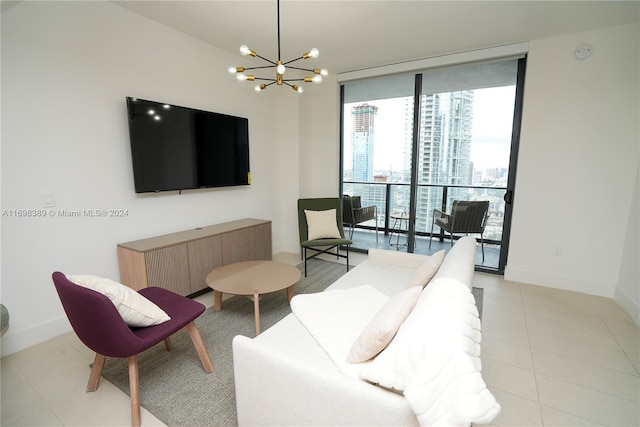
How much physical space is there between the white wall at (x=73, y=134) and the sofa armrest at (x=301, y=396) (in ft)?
6.55

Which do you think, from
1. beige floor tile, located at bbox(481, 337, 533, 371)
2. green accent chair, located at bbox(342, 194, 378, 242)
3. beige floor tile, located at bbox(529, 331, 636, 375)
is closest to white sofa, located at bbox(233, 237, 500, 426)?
beige floor tile, located at bbox(481, 337, 533, 371)

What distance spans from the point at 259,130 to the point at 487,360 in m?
3.61

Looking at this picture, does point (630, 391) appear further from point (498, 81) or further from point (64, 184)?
point (64, 184)

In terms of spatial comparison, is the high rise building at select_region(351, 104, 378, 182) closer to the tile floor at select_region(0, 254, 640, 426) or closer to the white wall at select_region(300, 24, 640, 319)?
the white wall at select_region(300, 24, 640, 319)

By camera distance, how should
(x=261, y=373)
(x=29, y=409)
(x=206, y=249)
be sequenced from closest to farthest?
(x=261, y=373) < (x=29, y=409) < (x=206, y=249)

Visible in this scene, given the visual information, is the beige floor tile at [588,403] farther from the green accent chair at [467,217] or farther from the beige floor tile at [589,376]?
the green accent chair at [467,217]

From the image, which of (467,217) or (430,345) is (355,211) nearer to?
(467,217)

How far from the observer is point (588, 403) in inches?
66.7

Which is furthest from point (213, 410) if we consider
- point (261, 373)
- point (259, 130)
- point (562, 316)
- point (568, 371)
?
point (259, 130)

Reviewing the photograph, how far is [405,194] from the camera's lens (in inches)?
166

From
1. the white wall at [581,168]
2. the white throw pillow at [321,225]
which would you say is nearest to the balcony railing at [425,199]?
the white wall at [581,168]

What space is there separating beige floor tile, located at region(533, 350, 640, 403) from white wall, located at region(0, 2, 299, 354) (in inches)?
134

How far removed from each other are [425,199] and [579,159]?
1.66 m

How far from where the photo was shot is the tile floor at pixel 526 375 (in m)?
1.61
